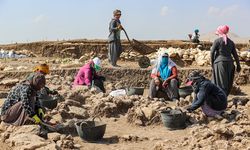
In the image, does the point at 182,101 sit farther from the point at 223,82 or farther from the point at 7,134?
the point at 7,134

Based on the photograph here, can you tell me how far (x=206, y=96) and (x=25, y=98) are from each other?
2995 millimetres

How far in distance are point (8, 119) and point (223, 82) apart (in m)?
4.54

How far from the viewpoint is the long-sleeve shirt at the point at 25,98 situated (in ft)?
17.6

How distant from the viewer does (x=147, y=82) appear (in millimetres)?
13289

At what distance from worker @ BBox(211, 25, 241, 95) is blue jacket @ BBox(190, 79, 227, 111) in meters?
1.46

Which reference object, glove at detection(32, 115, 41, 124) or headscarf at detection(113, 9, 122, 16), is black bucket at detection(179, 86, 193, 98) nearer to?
headscarf at detection(113, 9, 122, 16)

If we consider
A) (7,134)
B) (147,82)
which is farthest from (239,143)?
Answer: (147,82)

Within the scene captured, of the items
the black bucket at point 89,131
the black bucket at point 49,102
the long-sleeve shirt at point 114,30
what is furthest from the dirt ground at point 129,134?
the long-sleeve shirt at point 114,30

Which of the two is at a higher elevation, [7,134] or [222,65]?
[222,65]

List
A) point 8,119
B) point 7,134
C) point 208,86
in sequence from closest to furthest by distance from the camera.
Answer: point 7,134 < point 8,119 < point 208,86

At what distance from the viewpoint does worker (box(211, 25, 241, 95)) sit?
311 inches

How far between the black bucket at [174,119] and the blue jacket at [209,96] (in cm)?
25

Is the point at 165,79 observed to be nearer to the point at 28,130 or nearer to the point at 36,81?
the point at 36,81

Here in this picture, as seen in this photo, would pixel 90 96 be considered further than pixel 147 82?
No
